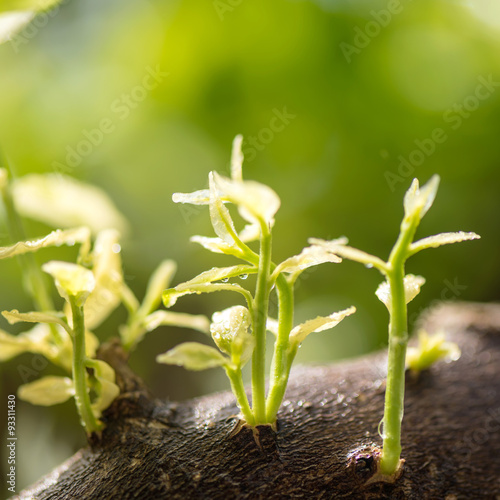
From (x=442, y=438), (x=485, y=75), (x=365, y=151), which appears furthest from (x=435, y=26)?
(x=442, y=438)

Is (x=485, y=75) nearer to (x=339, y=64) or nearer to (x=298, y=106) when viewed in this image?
(x=339, y=64)

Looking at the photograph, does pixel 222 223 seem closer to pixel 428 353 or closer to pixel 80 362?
pixel 80 362

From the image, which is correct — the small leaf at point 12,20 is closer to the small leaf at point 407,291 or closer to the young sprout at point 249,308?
the young sprout at point 249,308

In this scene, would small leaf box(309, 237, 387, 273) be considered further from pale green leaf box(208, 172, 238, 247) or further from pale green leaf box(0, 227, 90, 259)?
pale green leaf box(0, 227, 90, 259)

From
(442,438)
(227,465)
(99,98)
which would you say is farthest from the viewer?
(99,98)

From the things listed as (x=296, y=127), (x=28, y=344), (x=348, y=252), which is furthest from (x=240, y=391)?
(x=296, y=127)

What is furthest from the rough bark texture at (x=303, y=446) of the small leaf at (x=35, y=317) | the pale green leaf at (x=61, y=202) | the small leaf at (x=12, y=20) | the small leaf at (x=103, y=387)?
the small leaf at (x=12, y=20)

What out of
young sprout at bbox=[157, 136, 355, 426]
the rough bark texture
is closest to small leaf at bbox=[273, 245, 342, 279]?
young sprout at bbox=[157, 136, 355, 426]
